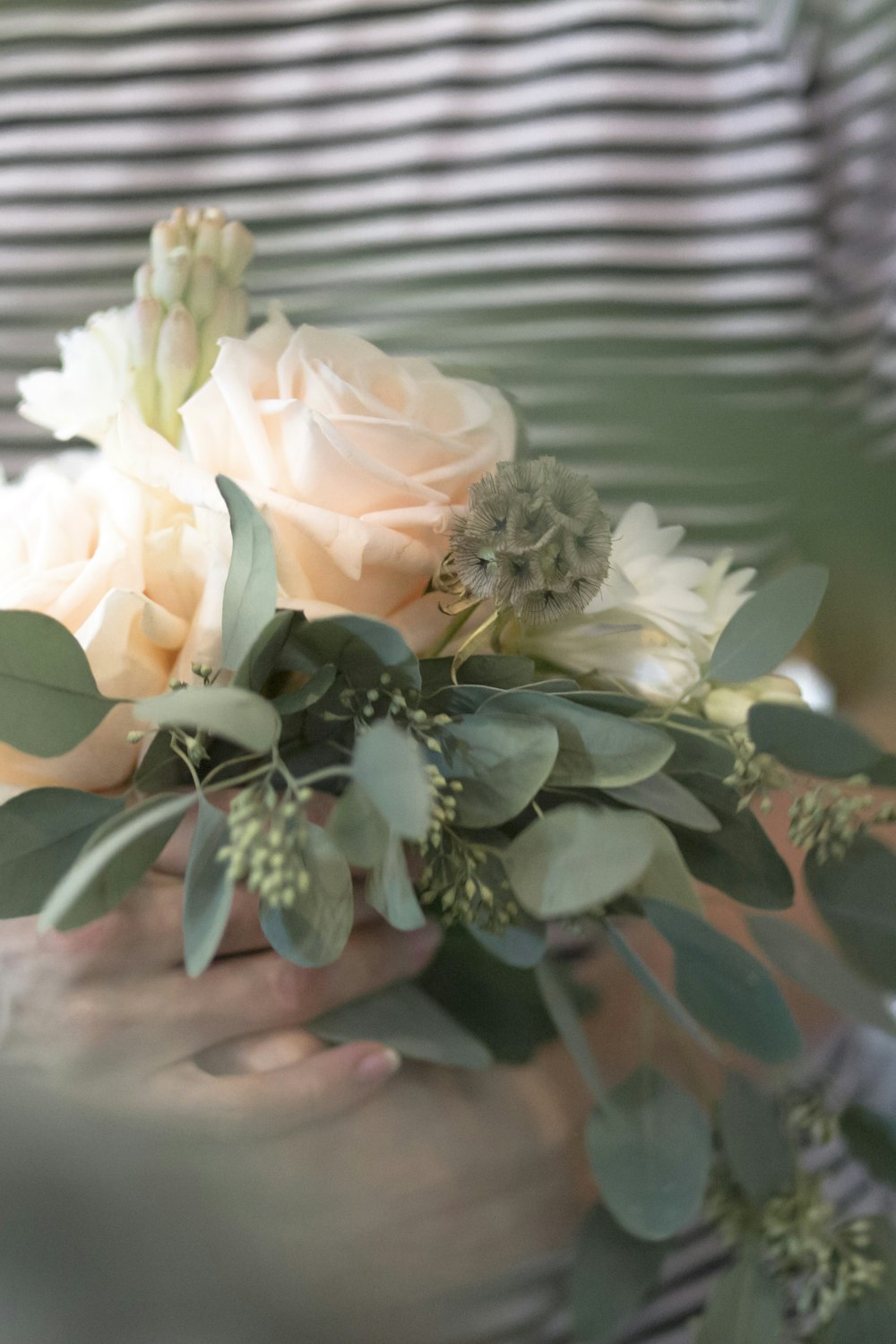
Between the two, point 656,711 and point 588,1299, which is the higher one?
point 656,711

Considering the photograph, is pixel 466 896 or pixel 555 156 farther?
pixel 555 156

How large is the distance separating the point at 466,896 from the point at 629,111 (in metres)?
0.68

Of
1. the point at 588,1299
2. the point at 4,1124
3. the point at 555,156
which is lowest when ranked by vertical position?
the point at 588,1299

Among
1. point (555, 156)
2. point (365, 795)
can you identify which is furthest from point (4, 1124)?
point (555, 156)

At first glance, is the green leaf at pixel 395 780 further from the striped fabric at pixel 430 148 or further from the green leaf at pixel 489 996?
the striped fabric at pixel 430 148

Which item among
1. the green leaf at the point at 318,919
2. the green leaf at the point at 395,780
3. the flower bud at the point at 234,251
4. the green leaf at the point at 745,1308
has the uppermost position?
the flower bud at the point at 234,251

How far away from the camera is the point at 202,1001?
0.82 ft

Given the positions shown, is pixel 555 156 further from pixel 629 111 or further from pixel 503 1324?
pixel 503 1324

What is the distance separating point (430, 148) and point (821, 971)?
68cm

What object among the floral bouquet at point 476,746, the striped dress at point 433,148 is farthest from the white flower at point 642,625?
the striped dress at point 433,148

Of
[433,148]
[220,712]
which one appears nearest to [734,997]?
[220,712]

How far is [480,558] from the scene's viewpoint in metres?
0.20

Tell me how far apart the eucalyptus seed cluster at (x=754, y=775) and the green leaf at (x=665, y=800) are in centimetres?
1

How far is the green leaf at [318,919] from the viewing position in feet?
0.65
